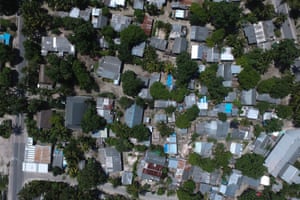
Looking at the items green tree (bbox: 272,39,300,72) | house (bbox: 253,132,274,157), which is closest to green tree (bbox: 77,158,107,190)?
house (bbox: 253,132,274,157)

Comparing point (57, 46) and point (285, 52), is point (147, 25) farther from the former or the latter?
point (285, 52)

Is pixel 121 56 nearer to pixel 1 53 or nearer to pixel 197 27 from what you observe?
pixel 197 27

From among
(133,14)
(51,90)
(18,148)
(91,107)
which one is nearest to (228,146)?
(91,107)

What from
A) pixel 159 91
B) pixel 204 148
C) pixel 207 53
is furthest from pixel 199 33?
pixel 204 148

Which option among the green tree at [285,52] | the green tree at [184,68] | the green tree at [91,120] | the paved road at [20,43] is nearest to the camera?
the green tree at [285,52]

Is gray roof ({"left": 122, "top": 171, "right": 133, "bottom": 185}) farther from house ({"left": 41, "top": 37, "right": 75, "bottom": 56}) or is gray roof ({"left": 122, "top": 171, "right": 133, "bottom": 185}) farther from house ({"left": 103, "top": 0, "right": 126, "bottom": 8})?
house ({"left": 103, "top": 0, "right": 126, "bottom": 8})

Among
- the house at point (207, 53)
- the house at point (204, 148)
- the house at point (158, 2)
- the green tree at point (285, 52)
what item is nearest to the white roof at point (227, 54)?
the house at point (207, 53)

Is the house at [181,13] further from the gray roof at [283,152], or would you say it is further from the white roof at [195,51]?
the gray roof at [283,152]
